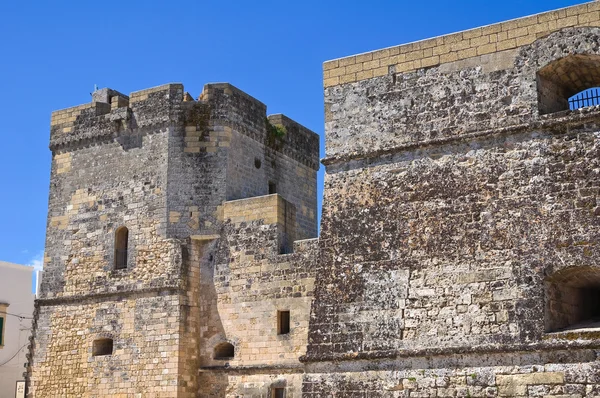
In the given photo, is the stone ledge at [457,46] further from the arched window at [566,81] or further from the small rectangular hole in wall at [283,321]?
the small rectangular hole in wall at [283,321]

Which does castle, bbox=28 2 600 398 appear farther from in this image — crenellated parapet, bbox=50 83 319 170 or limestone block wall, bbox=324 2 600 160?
crenellated parapet, bbox=50 83 319 170

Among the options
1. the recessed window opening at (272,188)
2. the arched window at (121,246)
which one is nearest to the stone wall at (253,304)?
the arched window at (121,246)

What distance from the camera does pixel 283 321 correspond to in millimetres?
15148

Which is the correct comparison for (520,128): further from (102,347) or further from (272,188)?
(102,347)

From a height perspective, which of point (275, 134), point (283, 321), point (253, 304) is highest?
point (275, 134)

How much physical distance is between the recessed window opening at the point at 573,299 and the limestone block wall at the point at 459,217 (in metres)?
0.08

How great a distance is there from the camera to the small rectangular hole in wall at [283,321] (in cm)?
1506

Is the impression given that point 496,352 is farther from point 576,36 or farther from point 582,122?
point 576,36

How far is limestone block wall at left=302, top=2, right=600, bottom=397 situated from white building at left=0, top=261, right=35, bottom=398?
17.0m

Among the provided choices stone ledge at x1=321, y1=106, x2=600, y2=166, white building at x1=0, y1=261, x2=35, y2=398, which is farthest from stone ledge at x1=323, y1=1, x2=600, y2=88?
white building at x1=0, y1=261, x2=35, y2=398

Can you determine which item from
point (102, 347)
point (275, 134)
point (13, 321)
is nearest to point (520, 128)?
point (275, 134)

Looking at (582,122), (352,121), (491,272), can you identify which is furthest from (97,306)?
(582,122)

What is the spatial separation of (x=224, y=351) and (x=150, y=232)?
2712 mm

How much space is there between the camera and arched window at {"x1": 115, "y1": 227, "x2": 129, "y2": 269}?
1661 centimetres
